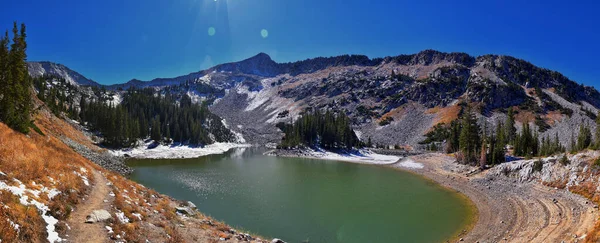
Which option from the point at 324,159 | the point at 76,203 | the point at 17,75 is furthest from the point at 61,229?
the point at 324,159

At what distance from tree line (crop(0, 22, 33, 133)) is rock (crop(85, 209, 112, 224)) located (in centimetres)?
2152

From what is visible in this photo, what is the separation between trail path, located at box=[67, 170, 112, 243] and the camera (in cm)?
1149

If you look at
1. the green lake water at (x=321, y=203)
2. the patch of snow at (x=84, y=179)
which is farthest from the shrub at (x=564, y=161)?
the patch of snow at (x=84, y=179)

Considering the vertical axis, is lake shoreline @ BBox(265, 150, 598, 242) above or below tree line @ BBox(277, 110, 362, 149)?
below

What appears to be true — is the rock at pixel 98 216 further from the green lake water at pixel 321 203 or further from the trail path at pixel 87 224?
the green lake water at pixel 321 203

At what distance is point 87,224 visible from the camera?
41.9 feet

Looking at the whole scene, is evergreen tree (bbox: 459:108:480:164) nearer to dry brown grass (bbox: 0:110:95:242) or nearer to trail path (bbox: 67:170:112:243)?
trail path (bbox: 67:170:112:243)

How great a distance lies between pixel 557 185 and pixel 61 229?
5294 cm

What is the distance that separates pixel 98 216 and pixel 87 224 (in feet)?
3.13

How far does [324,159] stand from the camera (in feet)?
304

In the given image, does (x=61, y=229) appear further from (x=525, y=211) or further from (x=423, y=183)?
(x=423, y=183)

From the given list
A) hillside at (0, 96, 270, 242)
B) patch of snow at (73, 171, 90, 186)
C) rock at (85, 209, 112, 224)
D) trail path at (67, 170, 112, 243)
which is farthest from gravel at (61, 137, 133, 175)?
rock at (85, 209, 112, 224)

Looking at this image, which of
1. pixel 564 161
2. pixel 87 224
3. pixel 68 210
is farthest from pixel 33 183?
pixel 564 161

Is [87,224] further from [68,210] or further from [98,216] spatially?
[68,210]
